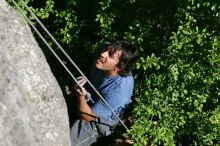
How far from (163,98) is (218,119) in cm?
71

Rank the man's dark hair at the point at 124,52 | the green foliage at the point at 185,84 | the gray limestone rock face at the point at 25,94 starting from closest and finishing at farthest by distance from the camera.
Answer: the gray limestone rock face at the point at 25,94
the man's dark hair at the point at 124,52
the green foliage at the point at 185,84

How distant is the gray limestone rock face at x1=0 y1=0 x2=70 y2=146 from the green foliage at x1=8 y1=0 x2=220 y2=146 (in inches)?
62.5

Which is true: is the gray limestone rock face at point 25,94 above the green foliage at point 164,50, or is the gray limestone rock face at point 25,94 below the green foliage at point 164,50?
above

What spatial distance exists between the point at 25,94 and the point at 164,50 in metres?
2.40

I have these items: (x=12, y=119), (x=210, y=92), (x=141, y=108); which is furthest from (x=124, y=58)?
(x=12, y=119)

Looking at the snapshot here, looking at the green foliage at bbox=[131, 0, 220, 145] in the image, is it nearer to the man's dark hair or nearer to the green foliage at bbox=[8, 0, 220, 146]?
the green foliage at bbox=[8, 0, 220, 146]

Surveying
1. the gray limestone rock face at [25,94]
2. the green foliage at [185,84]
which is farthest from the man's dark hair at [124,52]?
the gray limestone rock face at [25,94]

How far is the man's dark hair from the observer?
5.39 metres

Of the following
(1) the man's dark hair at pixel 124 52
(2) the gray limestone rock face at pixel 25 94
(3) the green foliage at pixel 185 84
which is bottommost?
(3) the green foliage at pixel 185 84

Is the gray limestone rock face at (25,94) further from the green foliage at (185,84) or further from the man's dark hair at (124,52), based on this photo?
the green foliage at (185,84)

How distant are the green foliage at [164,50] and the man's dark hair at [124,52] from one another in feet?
1.02

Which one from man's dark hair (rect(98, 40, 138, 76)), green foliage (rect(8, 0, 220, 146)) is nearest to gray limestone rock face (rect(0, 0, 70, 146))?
man's dark hair (rect(98, 40, 138, 76))

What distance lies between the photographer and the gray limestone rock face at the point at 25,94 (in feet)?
12.0

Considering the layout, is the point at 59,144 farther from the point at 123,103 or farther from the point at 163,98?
the point at 163,98
